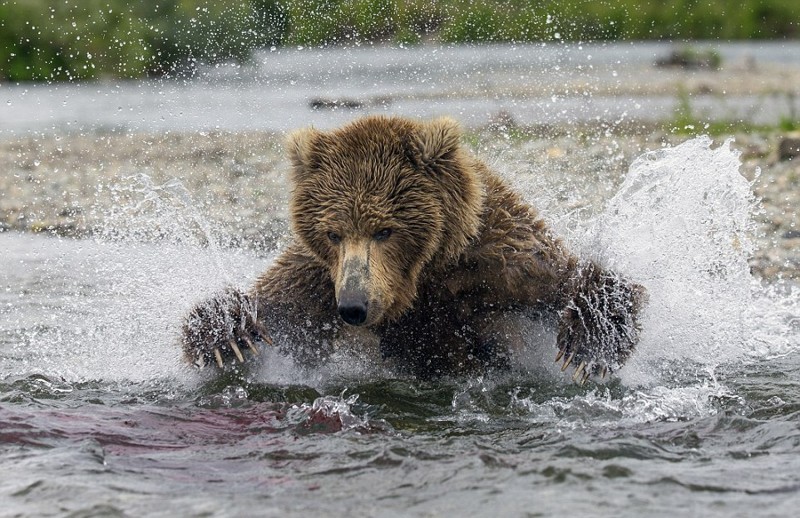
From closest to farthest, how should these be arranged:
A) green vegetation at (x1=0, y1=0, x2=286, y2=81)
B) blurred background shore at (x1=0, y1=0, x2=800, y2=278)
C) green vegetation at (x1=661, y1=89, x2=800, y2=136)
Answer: blurred background shore at (x1=0, y1=0, x2=800, y2=278), green vegetation at (x1=661, y1=89, x2=800, y2=136), green vegetation at (x1=0, y1=0, x2=286, y2=81)

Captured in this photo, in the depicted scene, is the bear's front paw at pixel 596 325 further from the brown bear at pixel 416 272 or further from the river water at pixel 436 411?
the river water at pixel 436 411

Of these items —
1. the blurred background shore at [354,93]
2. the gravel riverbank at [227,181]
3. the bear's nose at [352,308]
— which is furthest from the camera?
the blurred background shore at [354,93]

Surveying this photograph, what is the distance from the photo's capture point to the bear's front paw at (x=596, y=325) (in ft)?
17.6

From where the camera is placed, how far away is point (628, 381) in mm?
5531

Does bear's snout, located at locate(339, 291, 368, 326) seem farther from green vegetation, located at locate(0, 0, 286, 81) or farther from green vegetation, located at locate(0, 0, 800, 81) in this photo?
green vegetation, located at locate(0, 0, 286, 81)

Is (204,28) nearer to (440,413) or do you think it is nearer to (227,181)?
(227,181)

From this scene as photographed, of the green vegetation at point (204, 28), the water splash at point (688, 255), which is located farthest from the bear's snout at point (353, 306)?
the green vegetation at point (204, 28)

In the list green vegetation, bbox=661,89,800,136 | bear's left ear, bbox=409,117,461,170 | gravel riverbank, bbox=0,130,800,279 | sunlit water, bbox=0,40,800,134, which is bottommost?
bear's left ear, bbox=409,117,461,170

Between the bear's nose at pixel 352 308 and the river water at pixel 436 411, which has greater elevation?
the bear's nose at pixel 352 308

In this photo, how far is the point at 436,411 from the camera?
4977mm

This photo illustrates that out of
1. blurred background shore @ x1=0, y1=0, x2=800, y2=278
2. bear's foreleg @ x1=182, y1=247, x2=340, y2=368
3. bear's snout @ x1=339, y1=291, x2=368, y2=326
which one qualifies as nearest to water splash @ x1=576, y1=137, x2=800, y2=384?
blurred background shore @ x1=0, y1=0, x2=800, y2=278

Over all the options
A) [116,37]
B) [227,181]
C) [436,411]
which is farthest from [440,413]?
[116,37]

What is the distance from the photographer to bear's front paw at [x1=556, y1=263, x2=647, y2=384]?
5363 millimetres

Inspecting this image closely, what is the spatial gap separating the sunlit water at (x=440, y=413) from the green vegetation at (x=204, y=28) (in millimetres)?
10934
